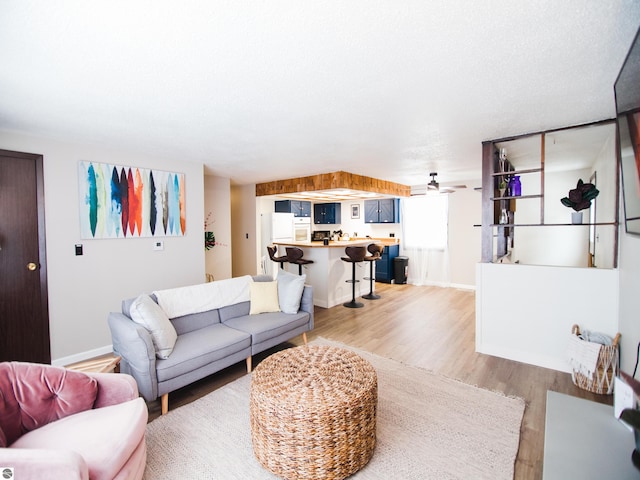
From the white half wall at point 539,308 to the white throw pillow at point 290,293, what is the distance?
6.65 feet

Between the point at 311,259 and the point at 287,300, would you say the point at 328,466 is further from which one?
the point at 311,259

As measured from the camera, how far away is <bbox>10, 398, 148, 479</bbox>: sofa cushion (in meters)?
1.39

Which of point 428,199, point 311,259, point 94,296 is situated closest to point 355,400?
point 94,296

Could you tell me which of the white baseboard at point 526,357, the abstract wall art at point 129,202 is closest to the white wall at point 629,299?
the white baseboard at point 526,357

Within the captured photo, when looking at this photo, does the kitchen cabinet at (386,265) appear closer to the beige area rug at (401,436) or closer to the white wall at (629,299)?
the beige area rug at (401,436)

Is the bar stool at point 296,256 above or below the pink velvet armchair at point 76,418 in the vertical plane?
above

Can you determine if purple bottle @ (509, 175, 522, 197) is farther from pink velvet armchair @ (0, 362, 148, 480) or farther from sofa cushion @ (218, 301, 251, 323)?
pink velvet armchair @ (0, 362, 148, 480)

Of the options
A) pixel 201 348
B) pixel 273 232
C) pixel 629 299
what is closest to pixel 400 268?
pixel 273 232

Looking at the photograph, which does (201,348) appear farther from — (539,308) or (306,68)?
(539,308)

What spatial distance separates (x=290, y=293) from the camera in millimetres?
3508

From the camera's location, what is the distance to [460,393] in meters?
2.59

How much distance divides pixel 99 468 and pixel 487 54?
109 inches

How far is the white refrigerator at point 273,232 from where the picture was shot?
21.8ft

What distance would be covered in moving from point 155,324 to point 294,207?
17.2ft
